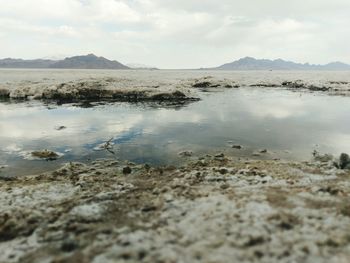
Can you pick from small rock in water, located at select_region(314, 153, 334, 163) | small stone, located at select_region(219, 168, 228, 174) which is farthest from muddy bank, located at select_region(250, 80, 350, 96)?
small stone, located at select_region(219, 168, 228, 174)

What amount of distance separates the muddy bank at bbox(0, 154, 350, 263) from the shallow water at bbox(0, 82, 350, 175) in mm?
6121

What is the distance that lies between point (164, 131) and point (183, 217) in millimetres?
20024

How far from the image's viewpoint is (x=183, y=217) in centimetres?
1114

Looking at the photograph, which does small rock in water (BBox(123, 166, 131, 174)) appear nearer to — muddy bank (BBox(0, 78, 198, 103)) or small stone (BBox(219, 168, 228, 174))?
small stone (BBox(219, 168, 228, 174))

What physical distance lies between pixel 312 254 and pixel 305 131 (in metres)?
23.8

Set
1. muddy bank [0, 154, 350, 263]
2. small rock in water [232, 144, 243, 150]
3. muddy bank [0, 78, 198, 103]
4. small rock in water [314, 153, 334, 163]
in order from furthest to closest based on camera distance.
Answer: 1. muddy bank [0, 78, 198, 103]
2. small rock in water [232, 144, 243, 150]
3. small rock in water [314, 153, 334, 163]
4. muddy bank [0, 154, 350, 263]

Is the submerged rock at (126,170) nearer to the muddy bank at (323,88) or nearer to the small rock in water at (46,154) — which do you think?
the small rock in water at (46,154)

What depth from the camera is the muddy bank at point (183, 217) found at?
9109mm

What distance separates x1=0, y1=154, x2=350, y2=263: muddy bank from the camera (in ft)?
29.9

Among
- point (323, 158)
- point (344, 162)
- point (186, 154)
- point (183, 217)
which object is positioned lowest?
point (186, 154)

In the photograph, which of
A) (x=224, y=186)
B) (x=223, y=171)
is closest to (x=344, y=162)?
(x=223, y=171)

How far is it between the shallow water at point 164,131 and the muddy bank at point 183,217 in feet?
20.1

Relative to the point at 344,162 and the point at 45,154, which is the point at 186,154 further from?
the point at 344,162

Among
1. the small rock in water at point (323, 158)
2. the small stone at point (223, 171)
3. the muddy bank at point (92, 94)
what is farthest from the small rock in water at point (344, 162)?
the muddy bank at point (92, 94)
